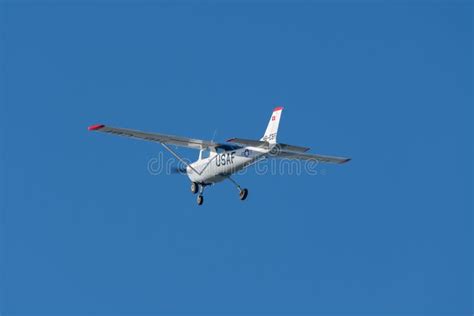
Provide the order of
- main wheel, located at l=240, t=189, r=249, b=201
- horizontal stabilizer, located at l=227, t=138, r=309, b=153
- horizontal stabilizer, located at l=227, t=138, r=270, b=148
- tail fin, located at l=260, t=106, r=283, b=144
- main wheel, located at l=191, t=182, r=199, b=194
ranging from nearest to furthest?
horizontal stabilizer, located at l=227, t=138, r=270, b=148 < horizontal stabilizer, located at l=227, t=138, r=309, b=153 < tail fin, located at l=260, t=106, r=283, b=144 < main wheel, located at l=240, t=189, r=249, b=201 < main wheel, located at l=191, t=182, r=199, b=194

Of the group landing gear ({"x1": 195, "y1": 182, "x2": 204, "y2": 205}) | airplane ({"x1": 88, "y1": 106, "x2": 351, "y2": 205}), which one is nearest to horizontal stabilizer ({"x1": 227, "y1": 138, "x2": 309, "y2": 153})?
airplane ({"x1": 88, "y1": 106, "x2": 351, "y2": 205})

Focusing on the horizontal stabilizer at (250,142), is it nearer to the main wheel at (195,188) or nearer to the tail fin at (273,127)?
the tail fin at (273,127)

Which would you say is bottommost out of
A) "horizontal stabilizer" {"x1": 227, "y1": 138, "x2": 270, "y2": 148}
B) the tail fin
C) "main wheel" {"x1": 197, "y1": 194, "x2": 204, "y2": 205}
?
"main wheel" {"x1": 197, "y1": 194, "x2": 204, "y2": 205}

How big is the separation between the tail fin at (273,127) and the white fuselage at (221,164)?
0.40 m

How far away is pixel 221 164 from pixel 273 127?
268 cm

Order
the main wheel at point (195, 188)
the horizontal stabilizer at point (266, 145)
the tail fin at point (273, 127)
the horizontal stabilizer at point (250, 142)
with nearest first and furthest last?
the horizontal stabilizer at point (250, 142)
the horizontal stabilizer at point (266, 145)
the tail fin at point (273, 127)
the main wheel at point (195, 188)

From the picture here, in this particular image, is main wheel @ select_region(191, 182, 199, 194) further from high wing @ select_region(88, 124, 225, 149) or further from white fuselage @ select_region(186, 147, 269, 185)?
high wing @ select_region(88, 124, 225, 149)

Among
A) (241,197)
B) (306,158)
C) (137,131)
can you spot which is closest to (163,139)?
(137,131)

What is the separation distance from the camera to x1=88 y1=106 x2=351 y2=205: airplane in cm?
3338

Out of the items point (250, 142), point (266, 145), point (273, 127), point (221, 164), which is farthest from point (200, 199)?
point (250, 142)

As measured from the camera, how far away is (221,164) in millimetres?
35312

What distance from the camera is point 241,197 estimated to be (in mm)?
35875

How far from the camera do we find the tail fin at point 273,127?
→ 33469mm

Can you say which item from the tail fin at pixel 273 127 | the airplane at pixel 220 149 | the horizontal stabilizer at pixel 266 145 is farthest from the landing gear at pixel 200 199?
the horizontal stabilizer at pixel 266 145
